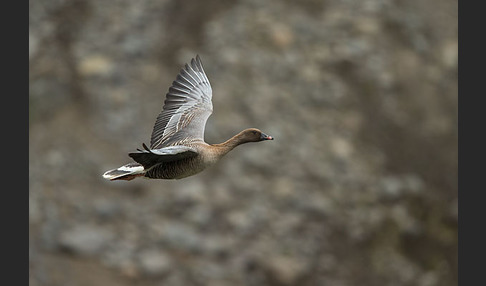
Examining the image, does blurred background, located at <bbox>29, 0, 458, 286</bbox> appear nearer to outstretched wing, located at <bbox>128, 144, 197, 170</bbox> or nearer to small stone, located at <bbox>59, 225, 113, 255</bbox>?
small stone, located at <bbox>59, 225, 113, 255</bbox>

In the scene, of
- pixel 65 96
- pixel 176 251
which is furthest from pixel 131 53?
pixel 176 251

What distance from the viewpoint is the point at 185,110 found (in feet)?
54.1

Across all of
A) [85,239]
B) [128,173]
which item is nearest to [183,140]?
[128,173]

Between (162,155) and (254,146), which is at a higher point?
(254,146)

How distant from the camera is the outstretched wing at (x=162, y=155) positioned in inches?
508

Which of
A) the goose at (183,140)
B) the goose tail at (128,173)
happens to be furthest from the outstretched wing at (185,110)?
the goose tail at (128,173)

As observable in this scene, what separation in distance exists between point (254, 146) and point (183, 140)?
36.5 feet

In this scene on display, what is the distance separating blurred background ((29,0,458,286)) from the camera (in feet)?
81.8

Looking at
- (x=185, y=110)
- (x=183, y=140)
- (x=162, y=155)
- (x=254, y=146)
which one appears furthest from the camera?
(x=254, y=146)

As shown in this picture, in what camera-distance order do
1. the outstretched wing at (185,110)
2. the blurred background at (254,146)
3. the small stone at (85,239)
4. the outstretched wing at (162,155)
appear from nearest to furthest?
the outstretched wing at (162,155), the outstretched wing at (185,110), the small stone at (85,239), the blurred background at (254,146)

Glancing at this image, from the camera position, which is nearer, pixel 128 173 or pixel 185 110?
pixel 128 173

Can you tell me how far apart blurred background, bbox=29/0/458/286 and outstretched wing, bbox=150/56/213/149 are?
8.76 metres

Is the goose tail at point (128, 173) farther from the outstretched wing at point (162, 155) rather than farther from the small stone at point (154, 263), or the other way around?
the small stone at point (154, 263)

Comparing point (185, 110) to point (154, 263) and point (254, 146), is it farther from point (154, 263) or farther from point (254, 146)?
point (254, 146)
